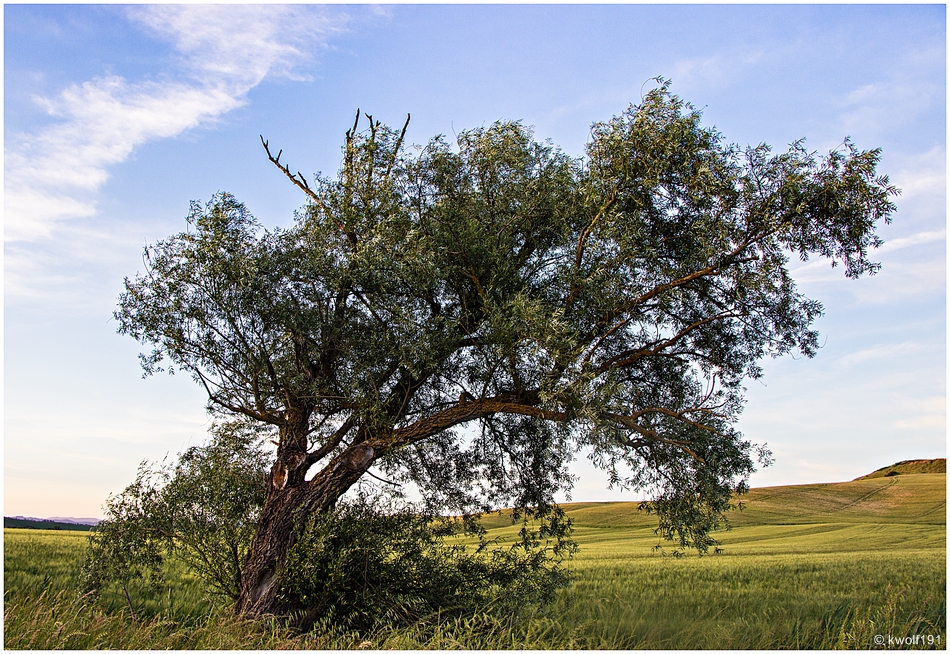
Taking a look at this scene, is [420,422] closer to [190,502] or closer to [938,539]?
[190,502]

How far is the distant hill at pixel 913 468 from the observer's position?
295 ft

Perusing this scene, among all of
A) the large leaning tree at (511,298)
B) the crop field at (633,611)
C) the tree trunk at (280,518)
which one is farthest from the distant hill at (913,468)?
the tree trunk at (280,518)

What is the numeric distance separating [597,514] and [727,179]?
59732 mm

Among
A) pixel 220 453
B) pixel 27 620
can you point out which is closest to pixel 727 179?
pixel 220 453

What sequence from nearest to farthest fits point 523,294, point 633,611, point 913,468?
point 523,294
point 633,611
point 913,468

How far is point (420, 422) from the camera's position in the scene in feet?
46.4

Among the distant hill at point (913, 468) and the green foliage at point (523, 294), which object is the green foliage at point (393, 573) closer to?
the green foliage at point (523, 294)

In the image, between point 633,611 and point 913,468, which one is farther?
point 913,468

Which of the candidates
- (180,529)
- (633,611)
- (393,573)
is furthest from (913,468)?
(180,529)

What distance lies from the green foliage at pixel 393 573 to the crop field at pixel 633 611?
0.53m

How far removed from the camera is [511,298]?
12.9 metres

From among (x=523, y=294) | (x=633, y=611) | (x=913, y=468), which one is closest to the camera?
(x=523, y=294)

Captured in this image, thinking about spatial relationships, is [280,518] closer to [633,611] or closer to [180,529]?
[180,529]

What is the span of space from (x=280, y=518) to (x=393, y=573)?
271cm
